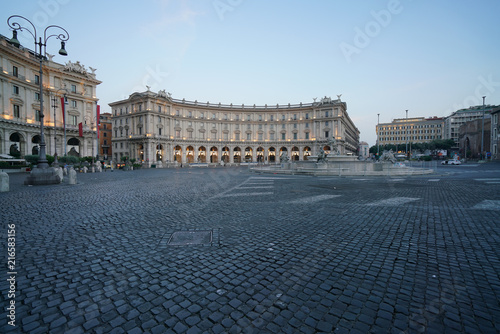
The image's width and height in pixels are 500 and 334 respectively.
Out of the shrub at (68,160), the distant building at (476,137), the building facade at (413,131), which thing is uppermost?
the building facade at (413,131)

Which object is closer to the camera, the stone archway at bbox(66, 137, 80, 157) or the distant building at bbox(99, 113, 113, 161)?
the stone archway at bbox(66, 137, 80, 157)

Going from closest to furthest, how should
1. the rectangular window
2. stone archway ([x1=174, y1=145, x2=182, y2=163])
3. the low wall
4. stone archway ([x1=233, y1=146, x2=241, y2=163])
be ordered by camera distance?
the low wall → the rectangular window → stone archway ([x1=174, y1=145, x2=182, y2=163]) → stone archway ([x1=233, y1=146, x2=241, y2=163])

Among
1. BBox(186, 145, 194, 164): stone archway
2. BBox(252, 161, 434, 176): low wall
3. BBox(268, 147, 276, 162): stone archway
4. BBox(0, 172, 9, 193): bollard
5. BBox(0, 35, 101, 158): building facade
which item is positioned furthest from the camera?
BBox(268, 147, 276, 162): stone archway

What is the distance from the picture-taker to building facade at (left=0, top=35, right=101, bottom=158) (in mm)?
33375

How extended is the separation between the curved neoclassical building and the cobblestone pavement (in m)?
60.8

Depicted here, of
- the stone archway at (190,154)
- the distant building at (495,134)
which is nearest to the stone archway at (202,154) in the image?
the stone archway at (190,154)

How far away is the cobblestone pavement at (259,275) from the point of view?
2.18 metres

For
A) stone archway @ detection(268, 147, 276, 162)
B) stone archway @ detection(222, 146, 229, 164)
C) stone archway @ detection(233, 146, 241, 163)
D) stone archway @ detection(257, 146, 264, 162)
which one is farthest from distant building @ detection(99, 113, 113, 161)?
stone archway @ detection(268, 147, 276, 162)

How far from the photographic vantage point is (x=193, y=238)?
4.46 meters

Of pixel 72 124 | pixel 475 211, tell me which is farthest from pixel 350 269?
pixel 72 124

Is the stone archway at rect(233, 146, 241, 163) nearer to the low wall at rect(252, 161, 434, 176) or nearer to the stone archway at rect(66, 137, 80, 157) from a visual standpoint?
the stone archway at rect(66, 137, 80, 157)

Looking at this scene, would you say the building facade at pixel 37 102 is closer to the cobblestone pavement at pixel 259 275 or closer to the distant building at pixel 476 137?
the cobblestone pavement at pixel 259 275

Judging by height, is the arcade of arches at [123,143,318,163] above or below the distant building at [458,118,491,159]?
below

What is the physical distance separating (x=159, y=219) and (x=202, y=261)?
2.88m
